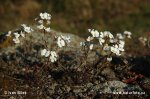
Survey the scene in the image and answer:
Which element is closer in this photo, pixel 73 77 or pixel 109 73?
pixel 73 77

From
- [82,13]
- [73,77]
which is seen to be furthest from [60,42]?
[82,13]

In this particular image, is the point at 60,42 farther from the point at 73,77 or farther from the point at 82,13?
the point at 82,13

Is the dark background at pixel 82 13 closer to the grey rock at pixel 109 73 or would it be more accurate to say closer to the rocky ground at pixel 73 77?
the rocky ground at pixel 73 77

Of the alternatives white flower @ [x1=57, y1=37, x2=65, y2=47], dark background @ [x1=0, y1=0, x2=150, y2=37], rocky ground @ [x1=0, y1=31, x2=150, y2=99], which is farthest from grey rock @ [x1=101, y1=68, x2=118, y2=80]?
dark background @ [x1=0, y1=0, x2=150, y2=37]

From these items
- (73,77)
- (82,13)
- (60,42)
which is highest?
(82,13)

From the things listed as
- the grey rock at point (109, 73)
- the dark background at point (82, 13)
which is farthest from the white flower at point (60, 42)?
the dark background at point (82, 13)

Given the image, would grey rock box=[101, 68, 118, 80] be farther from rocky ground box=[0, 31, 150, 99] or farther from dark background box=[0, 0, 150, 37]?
dark background box=[0, 0, 150, 37]
